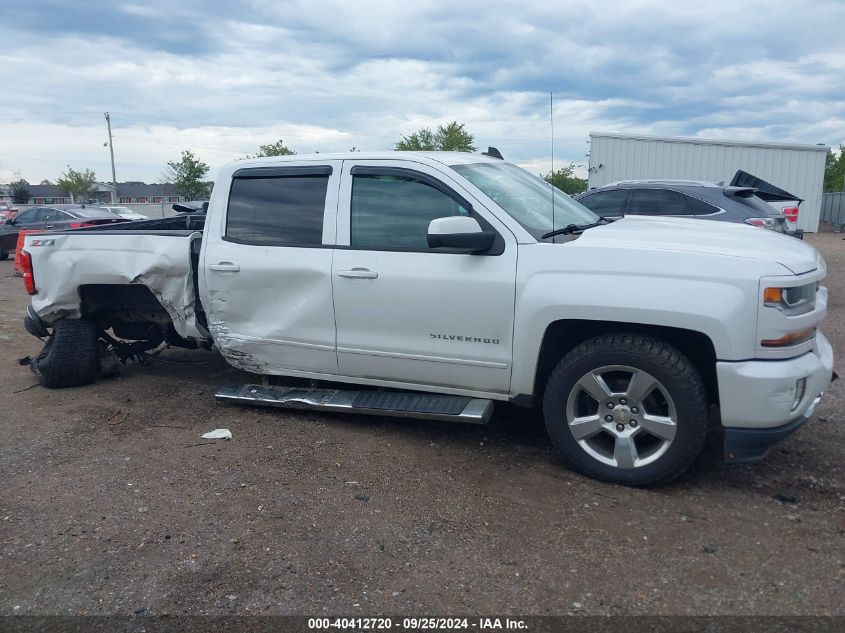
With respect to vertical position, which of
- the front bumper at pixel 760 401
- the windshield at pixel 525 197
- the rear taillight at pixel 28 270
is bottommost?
the front bumper at pixel 760 401

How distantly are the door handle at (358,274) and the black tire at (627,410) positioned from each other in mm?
1309

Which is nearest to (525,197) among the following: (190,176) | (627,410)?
(627,410)

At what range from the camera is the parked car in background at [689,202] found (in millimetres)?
8969

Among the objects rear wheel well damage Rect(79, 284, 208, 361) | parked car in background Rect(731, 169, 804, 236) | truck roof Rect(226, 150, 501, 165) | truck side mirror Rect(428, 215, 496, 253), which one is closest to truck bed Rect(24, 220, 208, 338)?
rear wheel well damage Rect(79, 284, 208, 361)

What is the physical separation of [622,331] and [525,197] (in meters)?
1.25

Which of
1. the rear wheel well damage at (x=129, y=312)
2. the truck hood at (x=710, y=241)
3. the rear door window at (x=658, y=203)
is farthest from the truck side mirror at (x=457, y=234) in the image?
the rear door window at (x=658, y=203)

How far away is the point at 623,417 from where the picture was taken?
3.95 metres

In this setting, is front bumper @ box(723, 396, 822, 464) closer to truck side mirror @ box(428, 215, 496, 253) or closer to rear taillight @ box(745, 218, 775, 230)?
truck side mirror @ box(428, 215, 496, 253)

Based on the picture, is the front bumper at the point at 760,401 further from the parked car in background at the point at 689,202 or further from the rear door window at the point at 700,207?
the rear door window at the point at 700,207

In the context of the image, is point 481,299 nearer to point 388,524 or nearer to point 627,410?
point 627,410

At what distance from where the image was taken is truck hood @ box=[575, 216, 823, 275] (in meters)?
3.77

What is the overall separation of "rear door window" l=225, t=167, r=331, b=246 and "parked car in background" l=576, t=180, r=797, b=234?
16.8 feet

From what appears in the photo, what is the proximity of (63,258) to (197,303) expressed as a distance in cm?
127

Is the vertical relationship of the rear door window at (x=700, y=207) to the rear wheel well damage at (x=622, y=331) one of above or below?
above
